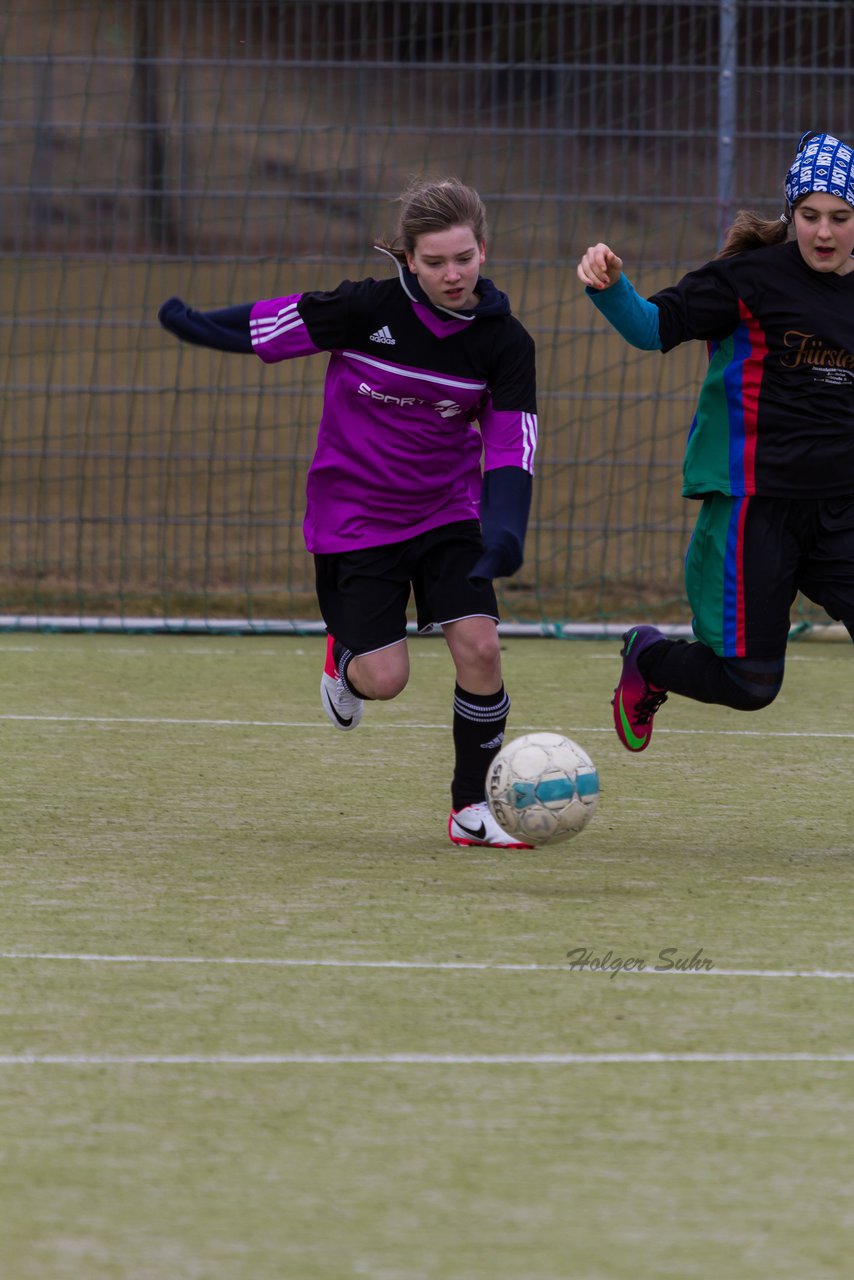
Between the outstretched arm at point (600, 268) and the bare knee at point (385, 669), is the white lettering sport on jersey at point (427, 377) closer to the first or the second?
the outstretched arm at point (600, 268)

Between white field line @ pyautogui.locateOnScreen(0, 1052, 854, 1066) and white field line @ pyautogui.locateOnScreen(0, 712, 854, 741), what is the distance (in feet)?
11.7

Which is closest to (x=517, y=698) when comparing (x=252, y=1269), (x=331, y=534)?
(x=331, y=534)

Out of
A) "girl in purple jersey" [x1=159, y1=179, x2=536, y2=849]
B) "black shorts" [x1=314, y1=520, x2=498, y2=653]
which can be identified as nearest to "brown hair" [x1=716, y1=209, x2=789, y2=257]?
"girl in purple jersey" [x1=159, y1=179, x2=536, y2=849]

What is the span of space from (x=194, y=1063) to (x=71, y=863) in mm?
1609

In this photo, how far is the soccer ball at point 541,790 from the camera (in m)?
4.56

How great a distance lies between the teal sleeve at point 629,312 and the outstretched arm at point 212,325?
857 millimetres

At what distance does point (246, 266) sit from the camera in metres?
9.88

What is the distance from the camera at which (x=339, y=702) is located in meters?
5.50

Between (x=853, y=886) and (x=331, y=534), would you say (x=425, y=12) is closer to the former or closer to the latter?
(x=331, y=534)

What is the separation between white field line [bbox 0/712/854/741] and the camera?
22.3ft

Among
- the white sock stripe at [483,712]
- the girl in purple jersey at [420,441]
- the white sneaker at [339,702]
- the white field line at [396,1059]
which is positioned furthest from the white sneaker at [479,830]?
the white field line at [396,1059]

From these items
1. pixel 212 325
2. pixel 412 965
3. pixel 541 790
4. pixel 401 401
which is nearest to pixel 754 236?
pixel 401 401

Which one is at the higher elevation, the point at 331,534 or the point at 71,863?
the point at 331,534

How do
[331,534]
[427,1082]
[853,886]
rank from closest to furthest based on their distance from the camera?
[427,1082] < [853,886] < [331,534]
